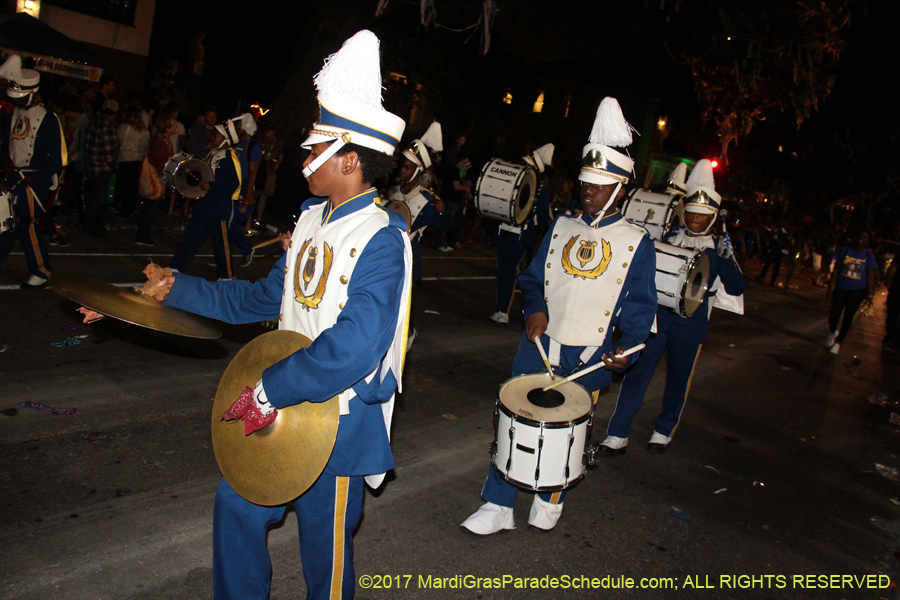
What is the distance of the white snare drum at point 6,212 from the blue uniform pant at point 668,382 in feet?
19.7

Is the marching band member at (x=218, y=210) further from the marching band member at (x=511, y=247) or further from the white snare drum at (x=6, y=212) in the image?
the marching band member at (x=511, y=247)

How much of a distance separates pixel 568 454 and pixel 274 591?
65.2 inches

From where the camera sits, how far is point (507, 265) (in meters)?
9.80

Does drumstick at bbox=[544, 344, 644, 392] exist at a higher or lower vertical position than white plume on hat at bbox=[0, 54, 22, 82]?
lower

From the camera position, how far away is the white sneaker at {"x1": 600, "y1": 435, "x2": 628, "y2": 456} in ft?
18.8

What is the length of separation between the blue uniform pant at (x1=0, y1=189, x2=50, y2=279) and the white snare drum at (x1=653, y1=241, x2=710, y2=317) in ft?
20.2

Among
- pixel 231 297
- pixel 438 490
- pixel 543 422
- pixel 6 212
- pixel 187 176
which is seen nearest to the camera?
pixel 231 297

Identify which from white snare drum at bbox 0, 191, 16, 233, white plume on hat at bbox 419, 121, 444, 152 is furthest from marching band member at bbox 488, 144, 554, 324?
white snare drum at bbox 0, 191, 16, 233

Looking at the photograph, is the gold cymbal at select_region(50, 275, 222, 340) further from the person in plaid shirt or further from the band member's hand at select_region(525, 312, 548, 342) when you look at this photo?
the person in plaid shirt

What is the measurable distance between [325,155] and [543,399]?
200 cm

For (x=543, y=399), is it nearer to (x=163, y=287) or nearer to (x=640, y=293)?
(x=640, y=293)

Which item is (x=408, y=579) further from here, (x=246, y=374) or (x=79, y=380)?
(x=79, y=380)

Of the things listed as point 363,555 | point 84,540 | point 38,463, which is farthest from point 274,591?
point 38,463

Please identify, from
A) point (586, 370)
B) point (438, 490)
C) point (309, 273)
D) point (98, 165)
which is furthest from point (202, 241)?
point (309, 273)
